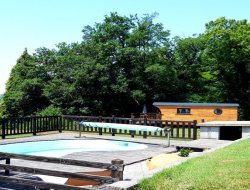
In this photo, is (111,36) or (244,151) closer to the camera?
(244,151)

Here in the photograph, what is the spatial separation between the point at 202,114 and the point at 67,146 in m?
14.3

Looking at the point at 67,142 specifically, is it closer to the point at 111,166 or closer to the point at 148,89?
the point at 111,166

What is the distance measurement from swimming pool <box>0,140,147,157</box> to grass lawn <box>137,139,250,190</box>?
7.06m

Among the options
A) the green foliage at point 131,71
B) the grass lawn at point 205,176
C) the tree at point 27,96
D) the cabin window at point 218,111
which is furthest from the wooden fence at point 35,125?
Result: the tree at point 27,96

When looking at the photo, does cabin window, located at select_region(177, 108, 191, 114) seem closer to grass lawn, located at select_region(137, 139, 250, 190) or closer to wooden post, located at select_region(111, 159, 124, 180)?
grass lawn, located at select_region(137, 139, 250, 190)

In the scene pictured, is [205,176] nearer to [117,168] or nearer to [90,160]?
[117,168]

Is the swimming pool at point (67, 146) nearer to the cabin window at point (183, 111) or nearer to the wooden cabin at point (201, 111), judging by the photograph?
the wooden cabin at point (201, 111)

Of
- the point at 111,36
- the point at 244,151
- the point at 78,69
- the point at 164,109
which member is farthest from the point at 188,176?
the point at 111,36

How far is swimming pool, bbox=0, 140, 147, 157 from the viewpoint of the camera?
15.0 m

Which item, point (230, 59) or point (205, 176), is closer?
point (205, 176)

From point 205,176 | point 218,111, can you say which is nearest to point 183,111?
point 218,111

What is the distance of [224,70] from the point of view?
3956cm

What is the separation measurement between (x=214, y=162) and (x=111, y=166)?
9.78 ft

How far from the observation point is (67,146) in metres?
16.1
